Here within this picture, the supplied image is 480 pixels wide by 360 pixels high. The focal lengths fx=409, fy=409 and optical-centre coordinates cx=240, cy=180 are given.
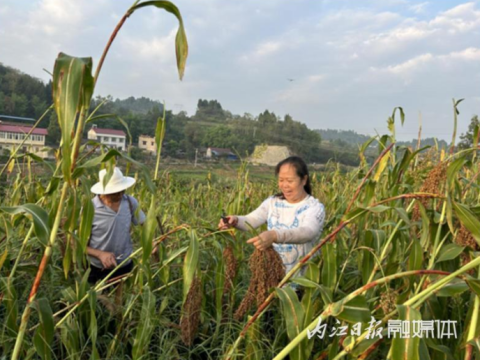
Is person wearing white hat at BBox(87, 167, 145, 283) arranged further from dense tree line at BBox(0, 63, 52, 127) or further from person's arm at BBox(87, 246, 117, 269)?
dense tree line at BBox(0, 63, 52, 127)

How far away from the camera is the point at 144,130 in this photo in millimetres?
26000

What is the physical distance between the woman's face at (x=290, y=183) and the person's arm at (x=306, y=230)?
119mm

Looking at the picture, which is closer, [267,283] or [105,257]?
[267,283]

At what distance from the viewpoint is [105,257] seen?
2285 millimetres

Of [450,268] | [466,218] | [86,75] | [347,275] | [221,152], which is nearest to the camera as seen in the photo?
[86,75]

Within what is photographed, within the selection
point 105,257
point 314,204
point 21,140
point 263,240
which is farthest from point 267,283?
point 21,140

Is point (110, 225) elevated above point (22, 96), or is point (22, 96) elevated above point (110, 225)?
point (22, 96)

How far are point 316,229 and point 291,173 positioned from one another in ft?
1.09

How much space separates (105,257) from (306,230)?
1145 millimetres

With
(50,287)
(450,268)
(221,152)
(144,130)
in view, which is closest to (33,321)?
(50,287)

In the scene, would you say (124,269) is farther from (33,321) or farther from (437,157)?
(437,157)

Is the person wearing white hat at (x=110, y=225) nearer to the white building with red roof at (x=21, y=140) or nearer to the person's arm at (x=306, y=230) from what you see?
the white building with red roof at (x=21, y=140)

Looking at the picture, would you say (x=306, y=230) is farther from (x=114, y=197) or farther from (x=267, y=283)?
(x=114, y=197)

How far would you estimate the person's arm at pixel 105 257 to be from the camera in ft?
7.44
